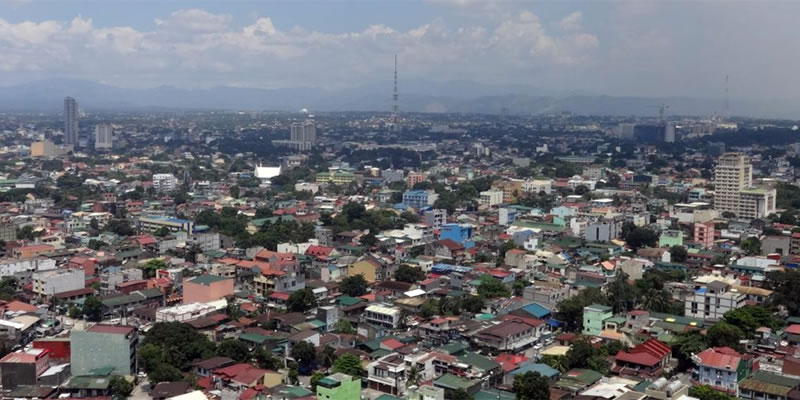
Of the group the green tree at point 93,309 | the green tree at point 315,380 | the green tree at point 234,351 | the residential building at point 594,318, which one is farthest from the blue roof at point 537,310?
the green tree at point 93,309

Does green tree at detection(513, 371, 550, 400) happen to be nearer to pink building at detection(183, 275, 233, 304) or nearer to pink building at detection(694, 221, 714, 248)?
pink building at detection(183, 275, 233, 304)

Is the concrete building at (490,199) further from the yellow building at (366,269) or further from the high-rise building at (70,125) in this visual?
A: the high-rise building at (70,125)

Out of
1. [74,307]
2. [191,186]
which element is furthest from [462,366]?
[191,186]

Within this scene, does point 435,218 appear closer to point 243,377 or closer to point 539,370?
point 539,370

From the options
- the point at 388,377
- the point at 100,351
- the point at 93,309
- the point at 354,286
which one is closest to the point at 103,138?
the point at 93,309

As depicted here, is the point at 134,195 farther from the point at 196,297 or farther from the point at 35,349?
the point at 35,349
